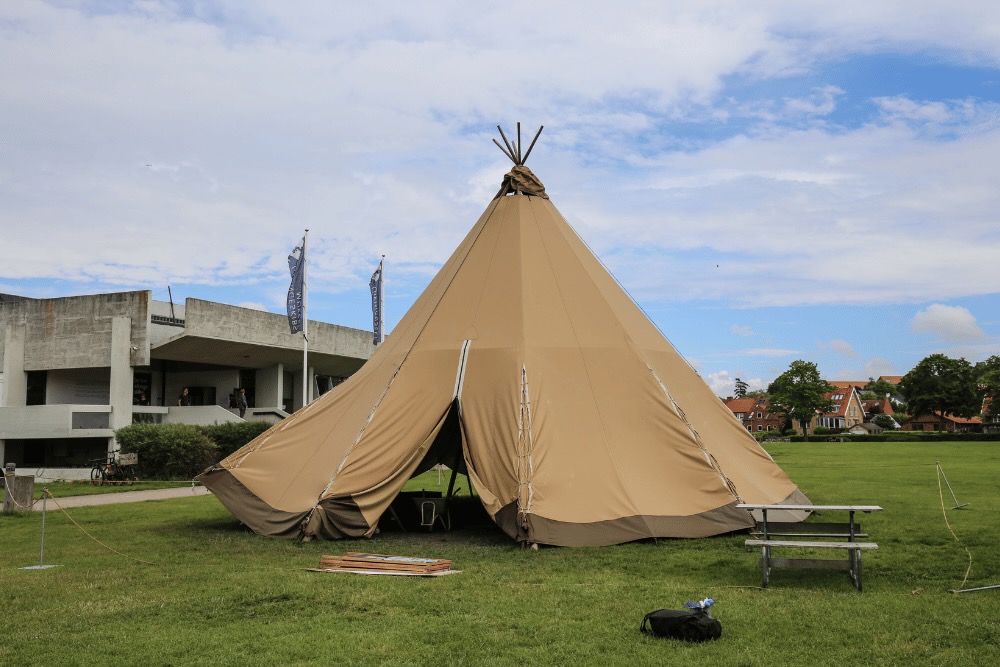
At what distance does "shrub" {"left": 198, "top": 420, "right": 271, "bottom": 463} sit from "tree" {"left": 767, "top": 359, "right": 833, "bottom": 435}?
6717cm

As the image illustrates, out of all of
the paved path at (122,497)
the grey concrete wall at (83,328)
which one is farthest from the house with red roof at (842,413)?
the paved path at (122,497)

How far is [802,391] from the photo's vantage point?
8594 centimetres

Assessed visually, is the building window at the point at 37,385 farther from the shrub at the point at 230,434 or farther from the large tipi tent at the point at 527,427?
the large tipi tent at the point at 527,427

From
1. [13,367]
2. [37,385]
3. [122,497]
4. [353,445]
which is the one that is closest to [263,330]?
[37,385]

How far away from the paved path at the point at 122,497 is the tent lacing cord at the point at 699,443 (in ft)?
39.5

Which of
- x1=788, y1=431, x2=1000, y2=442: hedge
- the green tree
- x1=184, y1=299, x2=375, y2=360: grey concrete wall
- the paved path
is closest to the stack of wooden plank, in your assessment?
the paved path

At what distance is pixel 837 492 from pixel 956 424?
99.1m

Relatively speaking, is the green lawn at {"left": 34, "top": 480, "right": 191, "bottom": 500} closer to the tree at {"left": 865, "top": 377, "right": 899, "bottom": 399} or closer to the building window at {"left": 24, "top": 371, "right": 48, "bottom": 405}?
the building window at {"left": 24, "top": 371, "right": 48, "bottom": 405}

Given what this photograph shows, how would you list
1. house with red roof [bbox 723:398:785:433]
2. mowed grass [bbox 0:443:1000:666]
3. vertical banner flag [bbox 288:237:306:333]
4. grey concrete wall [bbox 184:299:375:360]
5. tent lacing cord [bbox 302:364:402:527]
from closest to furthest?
mowed grass [bbox 0:443:1000:666] < tent lacing cord [bbox 302:364:402:527] < vertical banner flag [bbox 288:237:306:333] < grey concrete wall [bbox 184:299:375:360] < house with red roof [bbox 723:398:785:433]

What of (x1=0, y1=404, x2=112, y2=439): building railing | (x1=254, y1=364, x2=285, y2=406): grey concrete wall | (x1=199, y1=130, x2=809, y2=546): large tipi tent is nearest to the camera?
(x1=199, y1=130, x2=809, y2=546): large tipi tent

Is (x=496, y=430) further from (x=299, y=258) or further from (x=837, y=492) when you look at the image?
(x=299, y=258)

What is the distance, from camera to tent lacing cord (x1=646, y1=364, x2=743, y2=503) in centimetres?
1170

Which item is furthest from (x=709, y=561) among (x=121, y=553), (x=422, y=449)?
(x=121, y=553)

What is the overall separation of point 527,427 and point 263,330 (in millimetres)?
27753
